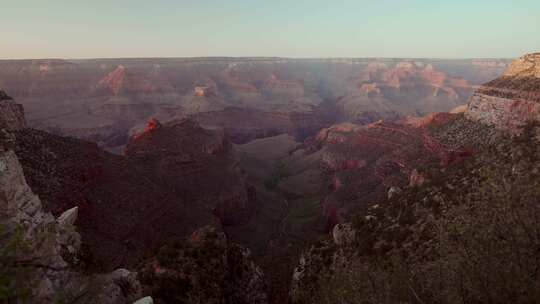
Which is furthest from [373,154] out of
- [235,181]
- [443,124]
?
[235,181]

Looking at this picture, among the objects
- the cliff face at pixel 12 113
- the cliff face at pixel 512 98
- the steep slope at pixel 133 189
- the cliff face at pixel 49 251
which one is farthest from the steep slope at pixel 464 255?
the cliff face at pixel 12 113

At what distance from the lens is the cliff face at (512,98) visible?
5016cm

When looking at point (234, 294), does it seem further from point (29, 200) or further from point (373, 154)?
point (373, 154)

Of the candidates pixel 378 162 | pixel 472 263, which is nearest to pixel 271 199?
pixel 378 162

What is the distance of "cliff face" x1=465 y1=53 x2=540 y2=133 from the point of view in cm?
5016

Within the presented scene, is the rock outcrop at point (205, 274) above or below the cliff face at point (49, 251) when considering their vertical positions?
below

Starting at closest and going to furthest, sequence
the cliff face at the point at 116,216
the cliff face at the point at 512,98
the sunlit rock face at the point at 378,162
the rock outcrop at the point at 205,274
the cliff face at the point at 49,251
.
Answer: the cliff face at the point at 49,251, the cliff face at the point at 116,216, the rock outcrop at the point at 205,274, the cliff face at the point at 512,98, the sunlit rock face at the point at 378,162

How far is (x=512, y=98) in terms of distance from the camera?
53.9 metres

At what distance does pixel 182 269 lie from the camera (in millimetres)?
29906

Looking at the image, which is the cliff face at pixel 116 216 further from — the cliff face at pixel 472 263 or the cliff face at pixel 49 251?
the cliff face at pixel 472 263

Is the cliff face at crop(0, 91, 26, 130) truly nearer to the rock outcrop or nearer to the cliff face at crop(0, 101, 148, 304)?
the cliff face at crop(0, 101, 148, 304)

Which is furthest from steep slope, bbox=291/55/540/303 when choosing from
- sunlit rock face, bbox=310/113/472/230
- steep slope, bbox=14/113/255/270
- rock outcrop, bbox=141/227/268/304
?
steep slope, bbox=14/113/255/270

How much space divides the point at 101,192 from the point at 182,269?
19819 millimetres

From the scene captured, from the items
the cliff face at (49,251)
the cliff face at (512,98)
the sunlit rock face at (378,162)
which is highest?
the cliff face at (512,98)
